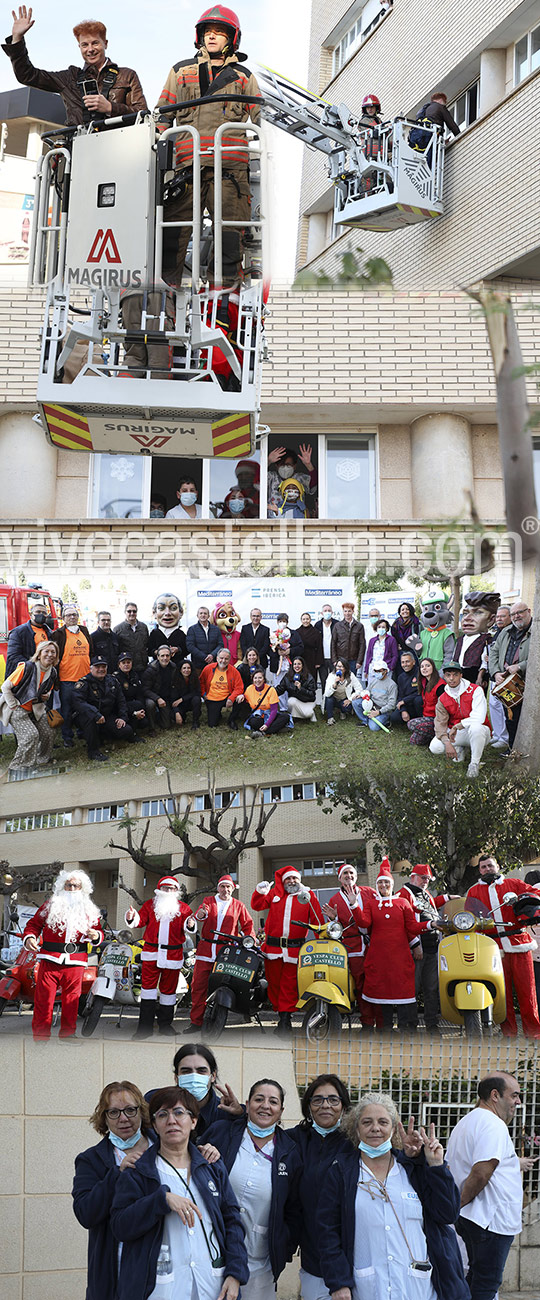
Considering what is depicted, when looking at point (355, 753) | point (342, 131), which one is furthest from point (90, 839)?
point (342, 131)

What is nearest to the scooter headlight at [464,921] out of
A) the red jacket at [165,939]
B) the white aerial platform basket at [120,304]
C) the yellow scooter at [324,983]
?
the yellow scooter at [324,983]

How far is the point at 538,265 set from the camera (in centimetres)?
1147

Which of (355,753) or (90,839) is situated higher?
(355,753)

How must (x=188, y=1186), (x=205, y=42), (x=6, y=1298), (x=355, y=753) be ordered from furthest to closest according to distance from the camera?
1. (x=355, y=753)
2. (x=205, y=42)
3. (x=6, y=1298)
4. (x=188, y=1186)

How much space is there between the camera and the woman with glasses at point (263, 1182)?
4.11m

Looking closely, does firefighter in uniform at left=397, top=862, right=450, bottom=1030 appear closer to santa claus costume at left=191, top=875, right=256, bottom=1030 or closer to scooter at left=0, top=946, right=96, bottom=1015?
santa claus costume at left=191, top=875, right=256, bottom=1030

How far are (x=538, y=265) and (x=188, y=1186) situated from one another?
9999mm

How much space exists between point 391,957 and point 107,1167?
2.89m

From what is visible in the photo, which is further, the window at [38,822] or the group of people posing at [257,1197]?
the window at [38,822]

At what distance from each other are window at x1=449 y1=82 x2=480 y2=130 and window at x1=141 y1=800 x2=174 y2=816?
30.8 ft

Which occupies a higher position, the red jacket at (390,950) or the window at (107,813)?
the window at (107,813)

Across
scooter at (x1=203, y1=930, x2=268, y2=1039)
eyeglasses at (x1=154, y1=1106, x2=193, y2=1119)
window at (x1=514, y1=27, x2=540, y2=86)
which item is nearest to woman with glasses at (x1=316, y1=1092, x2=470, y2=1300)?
eyeglasses at (x1=154, y1=1106, x2=193, y2=1119)

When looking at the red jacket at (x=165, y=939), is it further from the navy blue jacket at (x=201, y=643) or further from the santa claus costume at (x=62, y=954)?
the navy blue jacket at (x=201, y=643)

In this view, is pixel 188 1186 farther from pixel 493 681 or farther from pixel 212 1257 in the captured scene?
pixel 493 681
